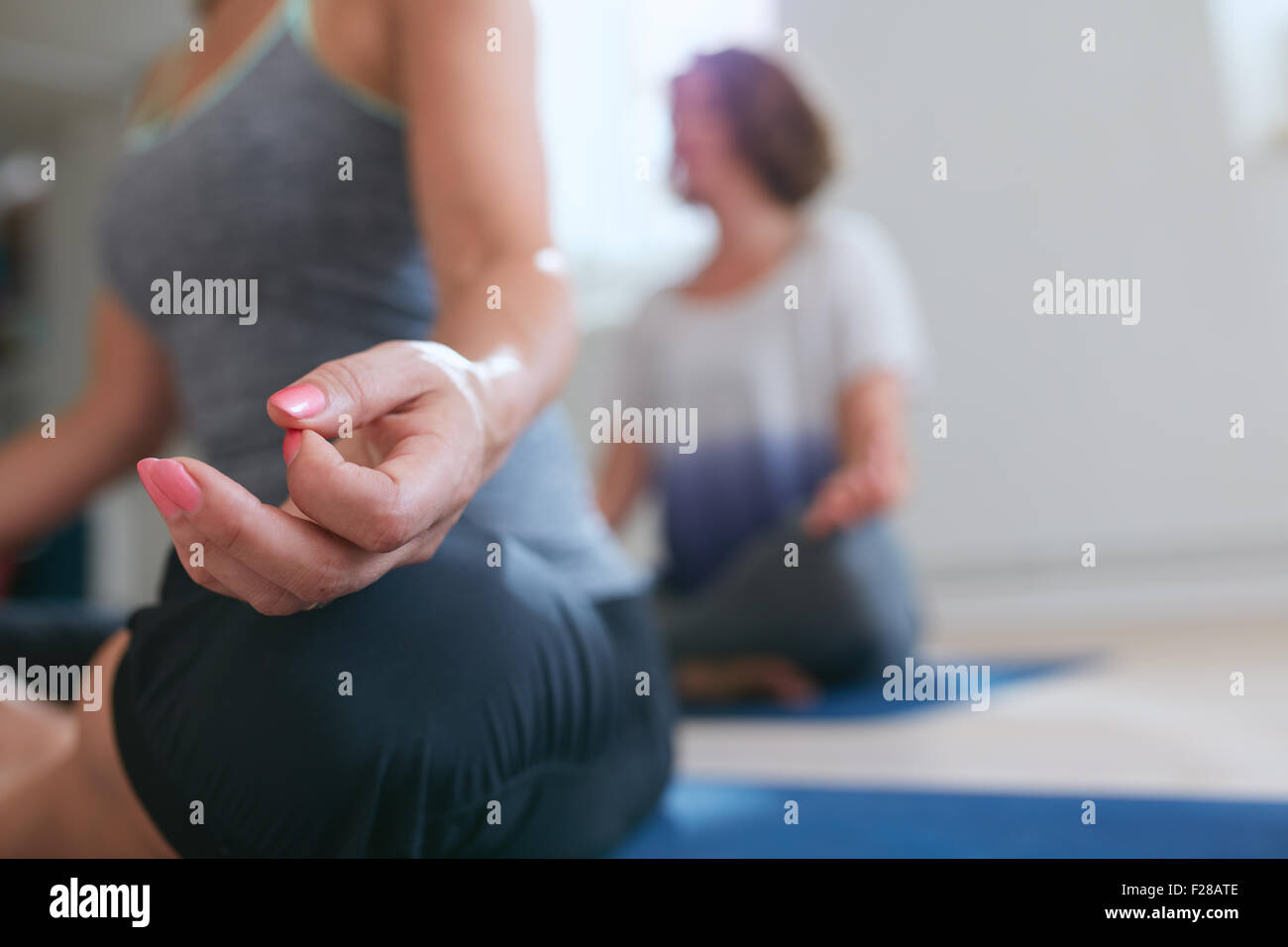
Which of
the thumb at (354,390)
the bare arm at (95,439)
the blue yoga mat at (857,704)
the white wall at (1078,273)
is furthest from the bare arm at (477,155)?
the white wall at (1078,273)

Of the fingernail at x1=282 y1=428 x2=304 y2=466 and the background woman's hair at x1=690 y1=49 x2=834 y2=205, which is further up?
the background woman's hair at x1=690 y1=49 x2=834 y2=205

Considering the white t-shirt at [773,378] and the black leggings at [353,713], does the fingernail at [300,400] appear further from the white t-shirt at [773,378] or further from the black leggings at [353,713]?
the white t-shirt at [773,378]

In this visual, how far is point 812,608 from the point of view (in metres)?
1.49

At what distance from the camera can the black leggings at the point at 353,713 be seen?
0.44 metres

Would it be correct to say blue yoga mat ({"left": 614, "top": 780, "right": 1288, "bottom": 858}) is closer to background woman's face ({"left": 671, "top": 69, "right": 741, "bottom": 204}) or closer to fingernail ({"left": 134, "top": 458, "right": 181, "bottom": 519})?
fingernail ({"left": 134, "top": 458, "right": 181, "bottom": 519})

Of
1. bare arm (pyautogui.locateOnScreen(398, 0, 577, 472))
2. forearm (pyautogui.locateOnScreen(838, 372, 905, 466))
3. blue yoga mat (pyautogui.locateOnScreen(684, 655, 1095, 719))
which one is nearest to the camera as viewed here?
bare arm (pyautogui.locateOnScreen(398, 0, 577, 472))

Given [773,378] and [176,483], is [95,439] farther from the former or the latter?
[773,378]

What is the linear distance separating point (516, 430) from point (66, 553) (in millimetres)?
3776

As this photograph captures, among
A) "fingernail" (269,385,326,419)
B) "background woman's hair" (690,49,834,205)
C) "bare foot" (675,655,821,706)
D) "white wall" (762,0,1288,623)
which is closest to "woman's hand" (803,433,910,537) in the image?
"bare foot" (675,655,821,706)

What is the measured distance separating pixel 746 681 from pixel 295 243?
1086mm

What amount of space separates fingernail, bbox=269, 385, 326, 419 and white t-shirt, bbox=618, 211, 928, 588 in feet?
4.73

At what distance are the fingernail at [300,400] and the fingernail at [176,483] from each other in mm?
36

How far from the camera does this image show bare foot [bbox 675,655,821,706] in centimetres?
151

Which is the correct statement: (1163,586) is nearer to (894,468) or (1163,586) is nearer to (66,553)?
(894,468)
